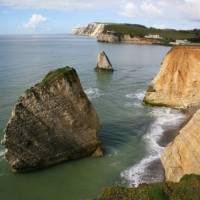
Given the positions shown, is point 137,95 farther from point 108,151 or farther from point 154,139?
point 108,151

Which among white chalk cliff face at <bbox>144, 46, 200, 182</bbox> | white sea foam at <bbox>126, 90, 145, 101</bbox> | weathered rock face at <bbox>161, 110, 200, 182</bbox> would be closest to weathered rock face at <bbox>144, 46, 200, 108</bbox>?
white chalk cliff face at <bbox>144, 46, 200, 182</bbox>

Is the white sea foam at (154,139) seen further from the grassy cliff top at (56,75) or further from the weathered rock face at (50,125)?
the grassy cliff top at (56,75)

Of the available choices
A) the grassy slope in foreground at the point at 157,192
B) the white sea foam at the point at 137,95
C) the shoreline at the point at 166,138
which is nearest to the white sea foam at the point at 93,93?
the white sea foam at the point at 137,95

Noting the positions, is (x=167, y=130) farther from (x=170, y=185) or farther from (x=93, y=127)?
(x=170, y=185)

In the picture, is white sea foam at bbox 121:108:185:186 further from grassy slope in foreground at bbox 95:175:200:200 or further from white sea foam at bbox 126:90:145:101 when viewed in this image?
grassy slope in foreground at bbox 95:175:200:200

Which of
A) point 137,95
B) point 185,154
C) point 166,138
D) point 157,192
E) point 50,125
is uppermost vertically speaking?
point 157,192

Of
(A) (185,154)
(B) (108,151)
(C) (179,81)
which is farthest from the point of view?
(C) (179,81)

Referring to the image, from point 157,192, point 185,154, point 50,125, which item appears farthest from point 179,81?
point 157,192
